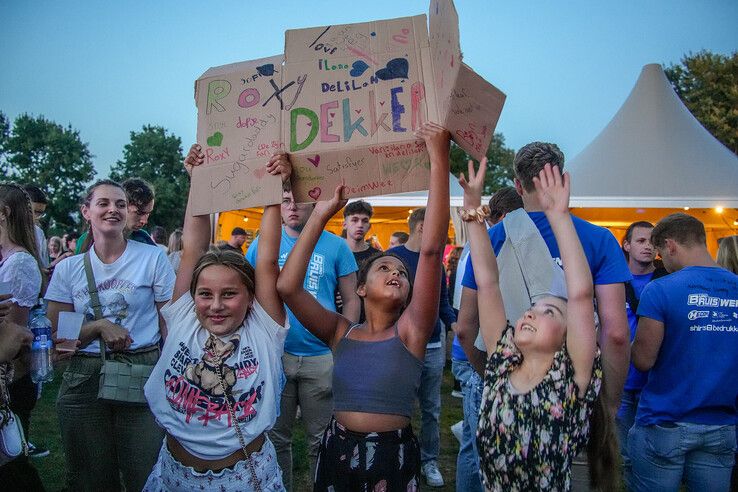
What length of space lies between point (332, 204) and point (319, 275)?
1.34 metres

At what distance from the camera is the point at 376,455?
2.17 m

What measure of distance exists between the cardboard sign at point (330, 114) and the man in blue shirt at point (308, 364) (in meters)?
1.06

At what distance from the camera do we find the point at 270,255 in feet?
7.89

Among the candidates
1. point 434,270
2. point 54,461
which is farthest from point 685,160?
point 54,461

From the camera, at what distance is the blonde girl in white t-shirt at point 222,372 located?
7.11ft

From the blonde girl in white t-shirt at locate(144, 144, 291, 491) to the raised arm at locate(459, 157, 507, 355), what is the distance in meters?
0.82

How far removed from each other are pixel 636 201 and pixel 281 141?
1024 cm

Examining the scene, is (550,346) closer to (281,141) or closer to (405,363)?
(405,363)

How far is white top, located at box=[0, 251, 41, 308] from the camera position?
8.91 feet

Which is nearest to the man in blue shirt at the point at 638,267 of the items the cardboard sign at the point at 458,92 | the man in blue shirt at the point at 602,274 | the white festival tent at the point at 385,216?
the man in blue shirt at the point at 602,274

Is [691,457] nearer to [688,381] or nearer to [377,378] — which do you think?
[688,381]

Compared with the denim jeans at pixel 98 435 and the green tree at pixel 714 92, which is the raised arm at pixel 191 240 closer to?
the denim jeans at pixel 98 435

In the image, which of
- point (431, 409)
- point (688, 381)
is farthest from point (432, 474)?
point (688, 381)

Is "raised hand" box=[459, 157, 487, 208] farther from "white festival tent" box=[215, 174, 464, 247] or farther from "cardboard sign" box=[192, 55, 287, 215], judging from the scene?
"white festival tent" box=[215, 174, 464, 247]
